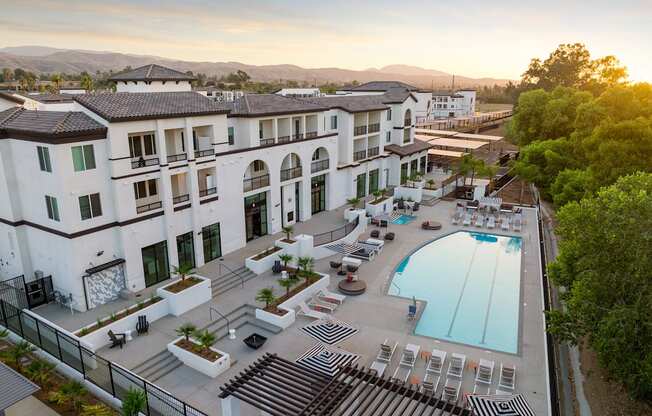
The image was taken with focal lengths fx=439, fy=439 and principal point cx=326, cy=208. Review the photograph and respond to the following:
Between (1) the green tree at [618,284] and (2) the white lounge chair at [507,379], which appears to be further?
(2) the white lounge chair at [507,379]

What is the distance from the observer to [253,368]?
1390 centimetres

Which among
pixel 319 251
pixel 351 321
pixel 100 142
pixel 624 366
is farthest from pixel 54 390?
pixel 624 366

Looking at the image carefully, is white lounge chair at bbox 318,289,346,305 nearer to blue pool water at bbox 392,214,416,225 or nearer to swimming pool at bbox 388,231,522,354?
swimming pool at bbox 388,231,522,354

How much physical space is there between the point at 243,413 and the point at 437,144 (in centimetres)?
4566

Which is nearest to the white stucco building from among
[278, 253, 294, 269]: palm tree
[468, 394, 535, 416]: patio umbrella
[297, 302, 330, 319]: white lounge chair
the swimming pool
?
[278, 253, 294, 269]: palm tree

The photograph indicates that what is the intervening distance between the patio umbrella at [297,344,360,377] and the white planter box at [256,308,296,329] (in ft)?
8.46

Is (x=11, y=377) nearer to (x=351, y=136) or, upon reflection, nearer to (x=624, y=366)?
(x=624, y=366)

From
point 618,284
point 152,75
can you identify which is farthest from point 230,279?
point 618,284

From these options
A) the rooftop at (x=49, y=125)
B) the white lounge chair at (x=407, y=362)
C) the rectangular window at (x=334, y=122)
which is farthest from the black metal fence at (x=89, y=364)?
the rectangular window at (x=334, y=122)

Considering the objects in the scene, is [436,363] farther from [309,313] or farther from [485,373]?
[309,313]

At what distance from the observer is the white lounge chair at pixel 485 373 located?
704 inches

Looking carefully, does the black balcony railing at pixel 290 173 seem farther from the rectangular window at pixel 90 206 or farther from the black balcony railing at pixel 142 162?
the rectangular window at pixel 90 206

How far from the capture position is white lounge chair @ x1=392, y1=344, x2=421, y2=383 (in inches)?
727

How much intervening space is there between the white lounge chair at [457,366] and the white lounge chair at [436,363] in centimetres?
37
